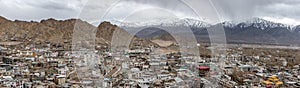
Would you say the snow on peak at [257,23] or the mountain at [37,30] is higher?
the snow on peak at [257,23]

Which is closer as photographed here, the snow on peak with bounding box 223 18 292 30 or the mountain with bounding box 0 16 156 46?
the mountain with bounding box 0 16 156 46

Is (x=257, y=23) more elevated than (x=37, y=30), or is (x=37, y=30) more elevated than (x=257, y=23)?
(x=257, y=23)

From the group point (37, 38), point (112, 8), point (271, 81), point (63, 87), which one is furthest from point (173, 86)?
point (37, 38)

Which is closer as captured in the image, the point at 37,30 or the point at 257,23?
the point at 37,30

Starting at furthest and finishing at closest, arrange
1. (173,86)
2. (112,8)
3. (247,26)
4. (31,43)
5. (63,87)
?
(247,26), (31,43), (63,87), (173,86), (112,8)

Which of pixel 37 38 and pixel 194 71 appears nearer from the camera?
pixel 194 71

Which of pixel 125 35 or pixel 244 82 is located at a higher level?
pixel 125 35

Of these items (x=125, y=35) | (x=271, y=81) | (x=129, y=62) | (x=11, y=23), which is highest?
(x=11, y=23)

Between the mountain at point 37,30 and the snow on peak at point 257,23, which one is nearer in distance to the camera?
the mountain at point 37,30

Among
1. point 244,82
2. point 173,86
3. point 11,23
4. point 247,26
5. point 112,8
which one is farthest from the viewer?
point 247,26

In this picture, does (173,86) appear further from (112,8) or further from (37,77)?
(37,77)

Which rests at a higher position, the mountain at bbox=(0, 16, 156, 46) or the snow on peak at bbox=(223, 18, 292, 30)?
the snow on peak at bbox=(223, 18, 292, 30)
